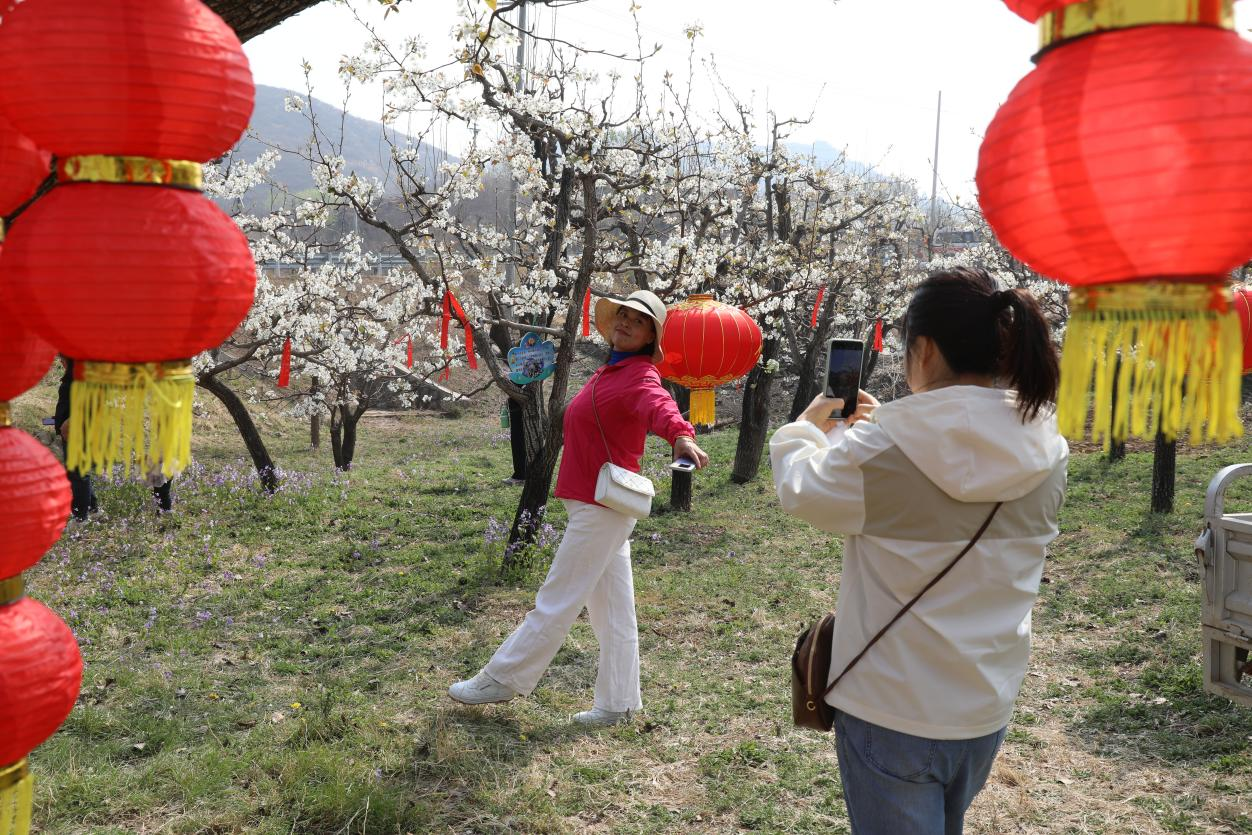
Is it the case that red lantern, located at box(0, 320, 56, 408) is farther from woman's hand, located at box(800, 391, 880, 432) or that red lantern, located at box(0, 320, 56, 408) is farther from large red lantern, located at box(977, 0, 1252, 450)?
large red lantern, located at box(977, 0, 1252, 450)

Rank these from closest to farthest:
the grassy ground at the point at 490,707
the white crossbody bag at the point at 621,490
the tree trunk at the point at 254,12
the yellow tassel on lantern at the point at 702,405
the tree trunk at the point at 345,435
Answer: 1. the tree trunk at the point at 254,12
2. the grassy ground at the point at 490,707
3. the white crossbody bag at the point at 621,490
4. the yellow tassel on lantern at the point at 702,405
5. the tree trunk at the point at 345,435

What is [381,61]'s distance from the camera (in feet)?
25.3

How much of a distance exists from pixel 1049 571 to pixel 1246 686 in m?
3.81

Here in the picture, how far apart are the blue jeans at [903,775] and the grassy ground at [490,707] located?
76.2 inches

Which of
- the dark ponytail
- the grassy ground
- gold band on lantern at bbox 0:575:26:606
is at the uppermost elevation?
the dark ponytail

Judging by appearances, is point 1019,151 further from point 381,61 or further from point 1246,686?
point 381,61

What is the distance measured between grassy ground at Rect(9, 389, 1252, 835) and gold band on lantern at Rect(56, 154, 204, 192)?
267 centimetres

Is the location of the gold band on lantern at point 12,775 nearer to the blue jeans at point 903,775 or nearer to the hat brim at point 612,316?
the blue jeans at point 903,775

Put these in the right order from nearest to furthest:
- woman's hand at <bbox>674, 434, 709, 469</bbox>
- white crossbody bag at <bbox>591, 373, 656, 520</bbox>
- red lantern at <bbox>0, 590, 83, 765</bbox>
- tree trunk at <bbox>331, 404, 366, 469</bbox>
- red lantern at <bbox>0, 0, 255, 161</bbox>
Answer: red lantern at <bbox>0, 0, 255, 161</bbox> → red lantern at <bbox>0, 590, 83, 765</bbox> → woman's hand at <bbox>674, 434, 709, 469</bbox> → white crossbody bag at <bbox>591, 373, 656, 520</bbox> → tree trunk at <bbox>331, 404, 366, 469</bbox>

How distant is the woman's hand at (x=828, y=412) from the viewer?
91.2 inches

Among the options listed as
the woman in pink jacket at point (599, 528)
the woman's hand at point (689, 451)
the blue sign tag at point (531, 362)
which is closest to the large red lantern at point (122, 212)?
the woman's hand at point (689, 451)

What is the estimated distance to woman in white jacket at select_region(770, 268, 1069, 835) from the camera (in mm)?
1929

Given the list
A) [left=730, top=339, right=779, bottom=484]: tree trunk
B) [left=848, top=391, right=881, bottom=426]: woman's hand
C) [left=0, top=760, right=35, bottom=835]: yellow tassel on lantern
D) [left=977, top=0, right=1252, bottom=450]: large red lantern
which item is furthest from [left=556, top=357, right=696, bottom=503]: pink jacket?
[left=730, top=339, right=779, bottom=484]: tree trunk

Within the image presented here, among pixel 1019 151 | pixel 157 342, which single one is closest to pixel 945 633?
pixel 1019 151
